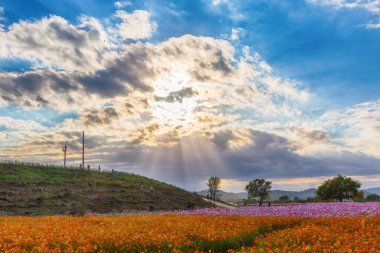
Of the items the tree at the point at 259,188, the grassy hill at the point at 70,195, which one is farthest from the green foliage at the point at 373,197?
the grassy hill at the point at 70,195

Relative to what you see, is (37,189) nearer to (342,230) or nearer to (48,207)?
(48,207)

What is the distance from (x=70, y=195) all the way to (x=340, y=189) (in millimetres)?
38698

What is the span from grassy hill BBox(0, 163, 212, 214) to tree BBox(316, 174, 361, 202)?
61.9 feet

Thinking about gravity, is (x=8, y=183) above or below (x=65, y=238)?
above

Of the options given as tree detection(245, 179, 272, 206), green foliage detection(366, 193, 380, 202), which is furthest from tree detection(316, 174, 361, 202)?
tree detection(245, 179, 272, 206)

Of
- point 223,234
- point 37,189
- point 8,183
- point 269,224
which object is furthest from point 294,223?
point 8,183

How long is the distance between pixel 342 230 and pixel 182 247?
Result: 23.4ft

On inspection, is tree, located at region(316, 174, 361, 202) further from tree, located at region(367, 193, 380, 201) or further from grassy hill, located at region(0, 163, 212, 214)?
grassy hill, located at region(0, 163, 212, 214)

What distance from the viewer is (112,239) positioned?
12617mm

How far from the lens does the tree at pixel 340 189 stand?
54031 mm

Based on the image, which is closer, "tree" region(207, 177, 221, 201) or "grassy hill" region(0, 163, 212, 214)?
"grassy hill" region(0, 163, 212, 214)

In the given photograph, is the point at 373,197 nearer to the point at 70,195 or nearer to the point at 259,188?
the point at 259,188

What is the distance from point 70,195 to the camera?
45.4 metres

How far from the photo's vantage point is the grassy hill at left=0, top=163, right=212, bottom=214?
40.1m
